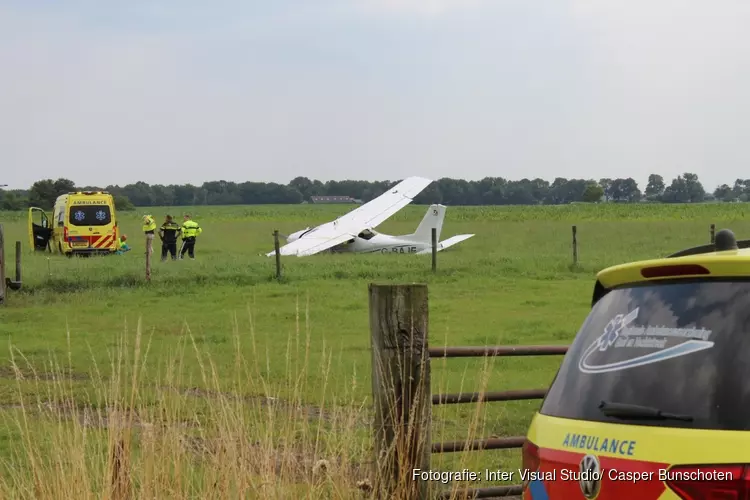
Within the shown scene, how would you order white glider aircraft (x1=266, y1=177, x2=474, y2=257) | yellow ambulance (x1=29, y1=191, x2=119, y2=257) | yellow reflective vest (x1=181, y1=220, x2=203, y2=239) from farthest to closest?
yellow ambulance (x1=29, y1=191, x2=119, y2=257) → white glider aircraft (x1=266, y1=177, x2=474, y2=257) → yellow reflective vest (x1=181, y1=220, x2=203, y2=239)

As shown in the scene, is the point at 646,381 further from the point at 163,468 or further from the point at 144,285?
the point at 144,285

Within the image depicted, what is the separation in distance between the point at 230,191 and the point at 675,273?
143 metres

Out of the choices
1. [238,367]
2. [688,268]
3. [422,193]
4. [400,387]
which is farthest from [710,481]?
[422,193]

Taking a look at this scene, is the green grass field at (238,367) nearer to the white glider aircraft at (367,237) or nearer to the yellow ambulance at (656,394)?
the yellow ambulance at (656,394)

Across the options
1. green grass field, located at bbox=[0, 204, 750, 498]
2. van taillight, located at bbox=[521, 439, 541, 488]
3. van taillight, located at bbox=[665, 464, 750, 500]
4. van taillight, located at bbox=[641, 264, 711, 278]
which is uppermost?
van taillight, located at bbox=[641, 264, 711, 278]

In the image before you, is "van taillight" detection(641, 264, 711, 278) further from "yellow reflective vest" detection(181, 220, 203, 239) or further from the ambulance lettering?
"yellow reflective vest" detection(181, 220, 203, 239)

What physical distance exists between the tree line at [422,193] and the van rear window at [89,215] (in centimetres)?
5198

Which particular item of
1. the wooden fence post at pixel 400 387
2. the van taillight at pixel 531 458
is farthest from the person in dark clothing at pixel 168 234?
the van taillight at pixel 531 458

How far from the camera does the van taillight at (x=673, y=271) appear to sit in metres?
3.58

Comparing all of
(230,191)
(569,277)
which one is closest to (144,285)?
(569,277)

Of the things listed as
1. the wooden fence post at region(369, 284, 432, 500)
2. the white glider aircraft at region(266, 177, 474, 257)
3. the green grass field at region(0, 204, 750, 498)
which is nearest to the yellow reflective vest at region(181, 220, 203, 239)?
the white glider aircraft at region(266, 177, 474, 257)

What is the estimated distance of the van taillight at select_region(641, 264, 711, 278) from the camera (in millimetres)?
3578

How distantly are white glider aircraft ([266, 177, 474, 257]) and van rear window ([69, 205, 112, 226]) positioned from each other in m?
6.84

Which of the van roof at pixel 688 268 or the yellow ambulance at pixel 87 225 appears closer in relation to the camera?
the van roof at pixel 688 268
